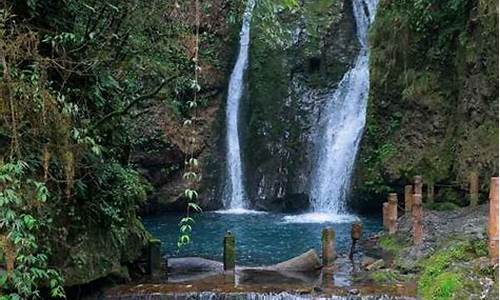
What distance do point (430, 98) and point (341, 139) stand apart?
3.64m

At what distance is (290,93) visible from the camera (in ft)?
72.6

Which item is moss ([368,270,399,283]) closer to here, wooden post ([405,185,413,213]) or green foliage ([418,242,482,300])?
green foliage ([418,242,482,300])

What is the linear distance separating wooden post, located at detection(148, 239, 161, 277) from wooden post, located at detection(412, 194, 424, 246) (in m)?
4.22

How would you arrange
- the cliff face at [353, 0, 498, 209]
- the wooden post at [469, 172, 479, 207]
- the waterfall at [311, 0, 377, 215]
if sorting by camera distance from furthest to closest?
the waterfall at [311, 0, 377, 215] → the cliff face at [353, 0, 498, 209] → the wooden post at [469, 172, 479, 207]

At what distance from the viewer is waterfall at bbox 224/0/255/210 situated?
71.9 feet

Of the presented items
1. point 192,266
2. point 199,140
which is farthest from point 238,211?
point 192,266

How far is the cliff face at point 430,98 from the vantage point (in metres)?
15.5

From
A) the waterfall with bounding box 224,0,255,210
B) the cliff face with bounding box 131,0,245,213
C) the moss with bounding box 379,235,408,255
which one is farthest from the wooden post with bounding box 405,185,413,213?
the waterfall with bounding box 224,0,255,210

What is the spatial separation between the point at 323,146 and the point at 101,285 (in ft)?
42.2

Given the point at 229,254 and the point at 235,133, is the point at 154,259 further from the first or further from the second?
the point at 235,133

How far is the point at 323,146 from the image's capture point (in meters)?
21.1

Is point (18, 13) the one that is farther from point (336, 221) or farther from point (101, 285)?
point (336, 221)

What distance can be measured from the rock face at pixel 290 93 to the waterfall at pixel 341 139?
1.20 ft

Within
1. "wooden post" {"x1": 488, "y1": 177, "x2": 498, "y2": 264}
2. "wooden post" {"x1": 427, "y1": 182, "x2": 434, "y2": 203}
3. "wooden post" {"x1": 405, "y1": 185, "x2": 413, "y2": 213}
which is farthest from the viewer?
"wooden post" {"x1": 427, "y1": 182, "x2": 434, "y2": 203}
